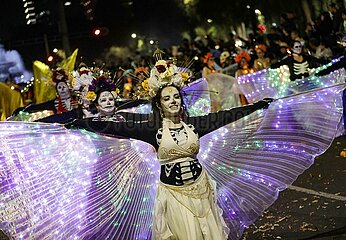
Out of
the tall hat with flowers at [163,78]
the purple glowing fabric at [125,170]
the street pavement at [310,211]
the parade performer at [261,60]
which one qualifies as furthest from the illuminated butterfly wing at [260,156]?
the parade performer at [261,60]

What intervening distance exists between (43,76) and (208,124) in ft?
27.4

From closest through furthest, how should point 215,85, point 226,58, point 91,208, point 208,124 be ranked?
1. point 208,124
2. point 91,208
3. point 215,85
4. point 226,58

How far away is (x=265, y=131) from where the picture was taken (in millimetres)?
6195

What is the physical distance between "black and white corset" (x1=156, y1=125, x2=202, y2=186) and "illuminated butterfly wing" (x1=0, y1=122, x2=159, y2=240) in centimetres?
48

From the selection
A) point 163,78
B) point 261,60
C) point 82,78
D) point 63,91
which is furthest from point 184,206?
point 261,60

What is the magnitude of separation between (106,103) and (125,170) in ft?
3.63

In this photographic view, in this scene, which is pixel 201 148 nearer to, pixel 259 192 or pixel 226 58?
pixel 259 192

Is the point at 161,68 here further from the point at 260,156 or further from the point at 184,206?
the point at 260,156

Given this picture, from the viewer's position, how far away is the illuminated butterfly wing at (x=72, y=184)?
5793 millimetres

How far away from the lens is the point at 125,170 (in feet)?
20.0

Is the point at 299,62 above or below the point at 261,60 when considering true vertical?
below

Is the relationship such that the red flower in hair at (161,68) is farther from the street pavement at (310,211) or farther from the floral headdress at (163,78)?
the street pavement at (310,211)

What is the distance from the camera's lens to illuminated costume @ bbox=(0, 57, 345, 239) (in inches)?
225

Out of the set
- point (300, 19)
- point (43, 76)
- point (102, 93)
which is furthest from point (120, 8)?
point (102, 93)
